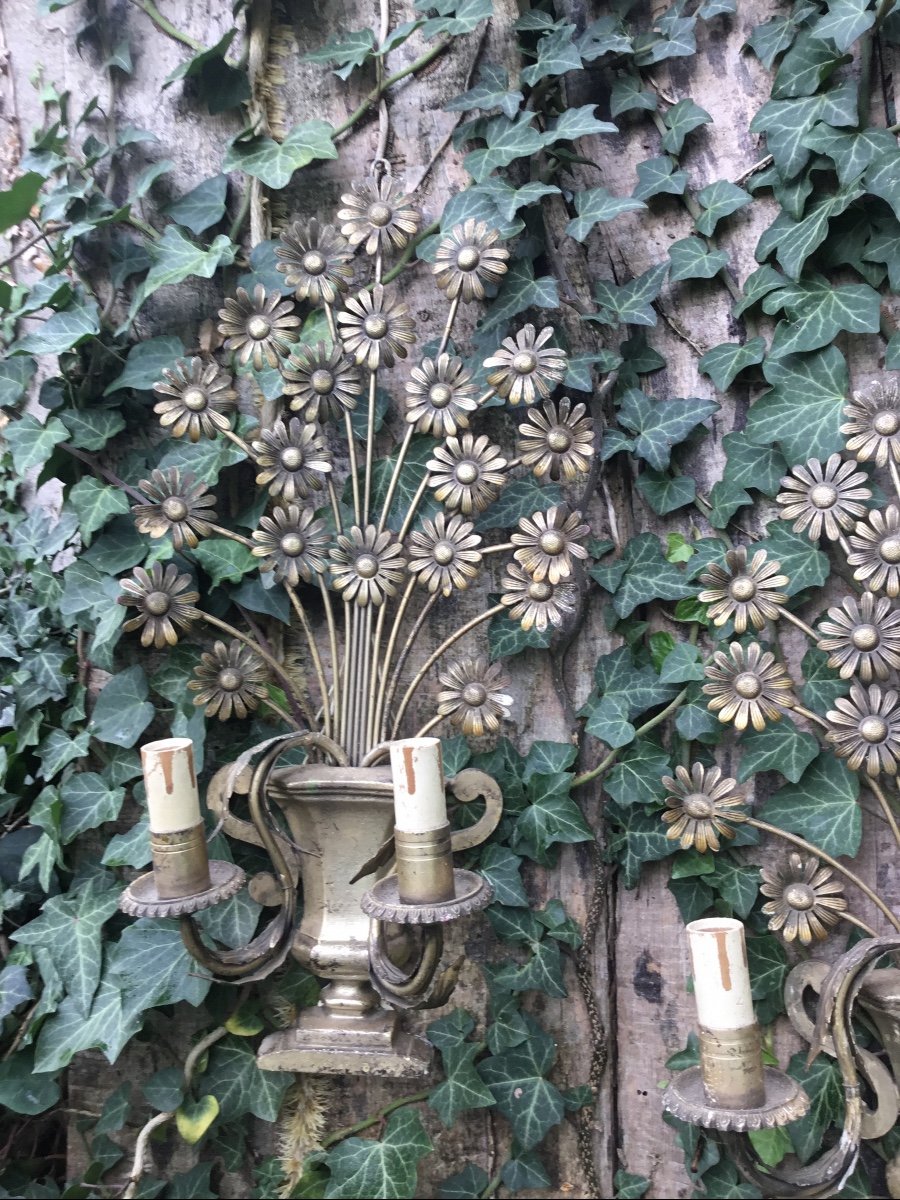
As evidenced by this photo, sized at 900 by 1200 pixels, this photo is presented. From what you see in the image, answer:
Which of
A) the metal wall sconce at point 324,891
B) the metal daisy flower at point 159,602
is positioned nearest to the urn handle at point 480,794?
the metal wall sconce at point 324,891

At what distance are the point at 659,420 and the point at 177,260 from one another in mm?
558

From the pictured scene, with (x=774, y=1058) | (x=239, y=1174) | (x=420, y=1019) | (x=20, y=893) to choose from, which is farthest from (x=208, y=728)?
(x=774, y=1058)

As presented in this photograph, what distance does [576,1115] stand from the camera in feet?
3.51

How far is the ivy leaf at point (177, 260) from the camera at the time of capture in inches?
42.8

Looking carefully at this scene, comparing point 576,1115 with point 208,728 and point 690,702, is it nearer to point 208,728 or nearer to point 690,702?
point 690,702

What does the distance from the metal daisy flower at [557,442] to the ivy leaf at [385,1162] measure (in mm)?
694

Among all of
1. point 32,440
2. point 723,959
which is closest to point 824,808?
point 723,959

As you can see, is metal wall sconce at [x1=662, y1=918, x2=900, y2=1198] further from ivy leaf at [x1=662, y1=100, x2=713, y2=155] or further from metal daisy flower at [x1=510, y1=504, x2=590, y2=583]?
ivy leaf at [x1=662, y1=100, x2=713, y2=155]

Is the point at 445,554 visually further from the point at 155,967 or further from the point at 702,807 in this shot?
the point at 155,967

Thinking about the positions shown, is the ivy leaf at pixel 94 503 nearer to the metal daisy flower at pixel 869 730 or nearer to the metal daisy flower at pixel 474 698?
the metal daisy flower at pixel 474 698

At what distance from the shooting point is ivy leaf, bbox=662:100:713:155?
104 centimetres

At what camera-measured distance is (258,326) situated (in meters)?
1.04

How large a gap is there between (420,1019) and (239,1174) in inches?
11.1

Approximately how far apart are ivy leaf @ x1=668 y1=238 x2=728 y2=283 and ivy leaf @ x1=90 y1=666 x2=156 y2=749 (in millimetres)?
729
